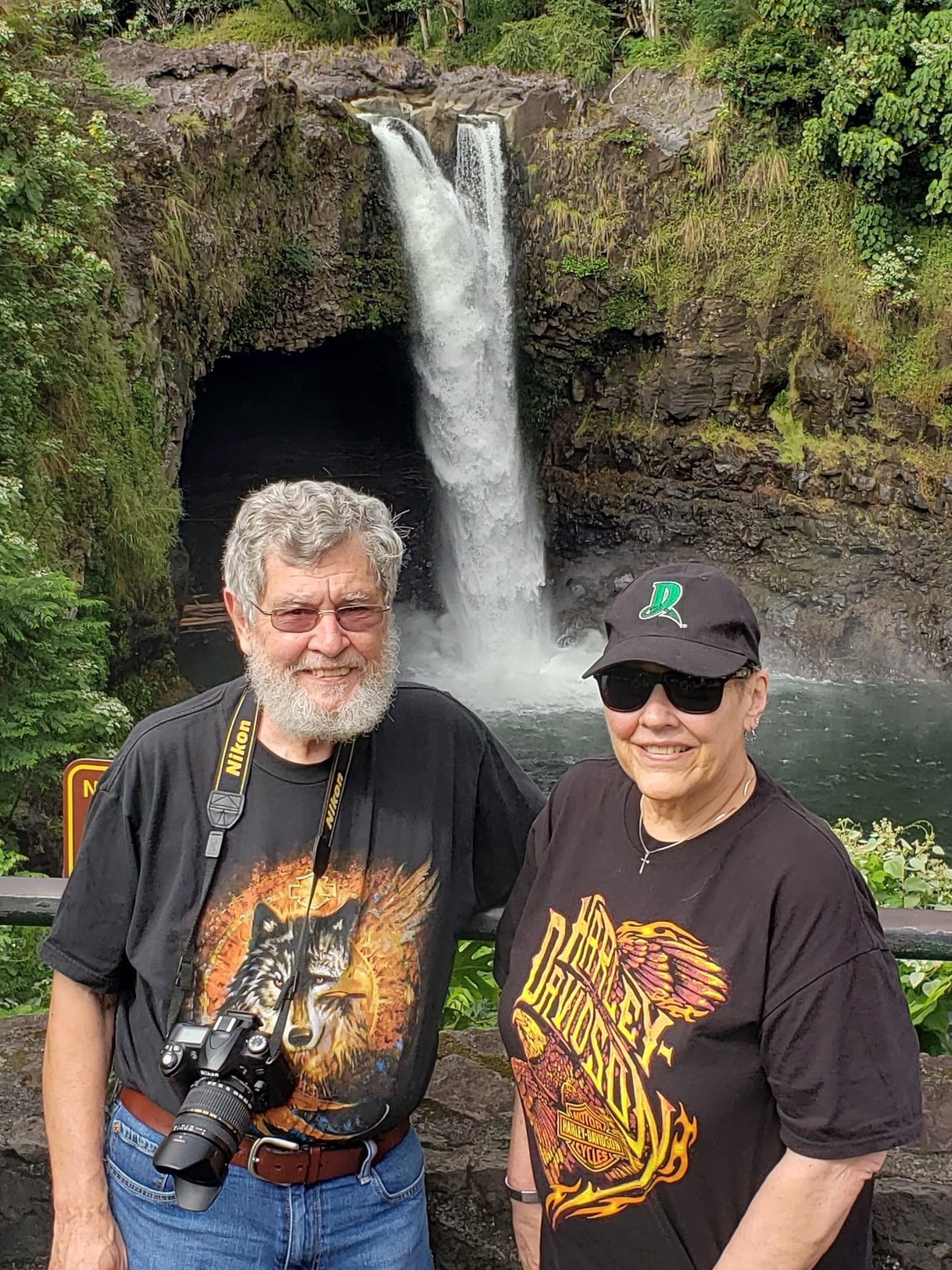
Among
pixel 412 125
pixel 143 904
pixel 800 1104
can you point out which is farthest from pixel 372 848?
pixel 412 125

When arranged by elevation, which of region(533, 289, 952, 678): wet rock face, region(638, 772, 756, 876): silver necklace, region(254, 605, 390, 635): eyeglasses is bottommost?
region(533, 289, 952, 678): wet rock face

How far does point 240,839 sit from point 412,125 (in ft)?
48.4

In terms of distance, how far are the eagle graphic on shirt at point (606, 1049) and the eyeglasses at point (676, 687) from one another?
30 centimetres

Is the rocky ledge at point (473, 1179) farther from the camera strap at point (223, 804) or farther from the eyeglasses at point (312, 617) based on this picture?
the eyeglasses at point (312, 617)

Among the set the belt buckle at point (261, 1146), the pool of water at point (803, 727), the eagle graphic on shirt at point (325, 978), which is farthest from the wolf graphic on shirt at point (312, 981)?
the pool of water at point (803, 727)

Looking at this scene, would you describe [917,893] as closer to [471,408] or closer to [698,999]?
[698,999]

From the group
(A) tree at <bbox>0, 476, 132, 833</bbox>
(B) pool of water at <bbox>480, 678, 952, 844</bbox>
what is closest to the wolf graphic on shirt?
(A) tree at <bbox>0, 476, 132, 833</bbox>

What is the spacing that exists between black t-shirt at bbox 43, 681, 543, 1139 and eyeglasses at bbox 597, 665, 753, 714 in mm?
477

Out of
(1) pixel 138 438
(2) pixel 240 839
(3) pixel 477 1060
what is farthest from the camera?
(1) pixel 138 438

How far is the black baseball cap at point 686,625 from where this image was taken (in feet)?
5.07

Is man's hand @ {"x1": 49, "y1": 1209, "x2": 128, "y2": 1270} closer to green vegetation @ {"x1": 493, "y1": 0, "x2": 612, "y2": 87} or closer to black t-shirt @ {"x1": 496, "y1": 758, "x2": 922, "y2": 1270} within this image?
black t-shirt @ {"x1": 496, "y1": 758, "x2": 922, "y2": 1270}

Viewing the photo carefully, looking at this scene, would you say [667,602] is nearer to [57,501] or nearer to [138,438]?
[57,501]

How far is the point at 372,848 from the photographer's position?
1881mm

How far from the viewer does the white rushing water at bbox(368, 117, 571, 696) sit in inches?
592
